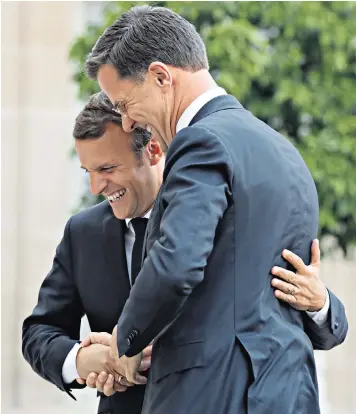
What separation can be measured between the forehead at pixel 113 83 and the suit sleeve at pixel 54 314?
65cm

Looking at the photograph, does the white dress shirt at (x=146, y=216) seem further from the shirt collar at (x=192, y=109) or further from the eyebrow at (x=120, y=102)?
the eyebrow at (x=120, y=102)

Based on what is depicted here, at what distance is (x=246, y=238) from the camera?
2506 millimetres

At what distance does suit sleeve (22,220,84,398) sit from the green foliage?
6.95 feet

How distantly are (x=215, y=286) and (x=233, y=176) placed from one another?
10.8 inches

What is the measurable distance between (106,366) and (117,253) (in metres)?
0.37

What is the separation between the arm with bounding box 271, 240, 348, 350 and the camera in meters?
2.60

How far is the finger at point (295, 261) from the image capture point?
2.60 metres

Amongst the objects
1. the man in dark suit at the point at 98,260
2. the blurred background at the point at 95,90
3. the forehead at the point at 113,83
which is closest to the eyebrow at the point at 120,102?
the forehead at the point at 113,83

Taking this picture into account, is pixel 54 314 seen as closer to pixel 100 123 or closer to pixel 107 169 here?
pixel 107 169

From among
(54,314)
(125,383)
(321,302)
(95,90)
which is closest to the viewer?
(321,302)

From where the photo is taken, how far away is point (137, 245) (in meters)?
3.07

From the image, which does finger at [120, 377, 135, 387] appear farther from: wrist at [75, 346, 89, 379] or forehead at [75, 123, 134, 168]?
forehead at [75, 123, 134, 168]

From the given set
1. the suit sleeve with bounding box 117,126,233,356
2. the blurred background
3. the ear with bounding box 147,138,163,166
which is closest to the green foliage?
the blurred background

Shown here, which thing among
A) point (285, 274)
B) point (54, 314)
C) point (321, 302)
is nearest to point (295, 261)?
point (285, 274)
